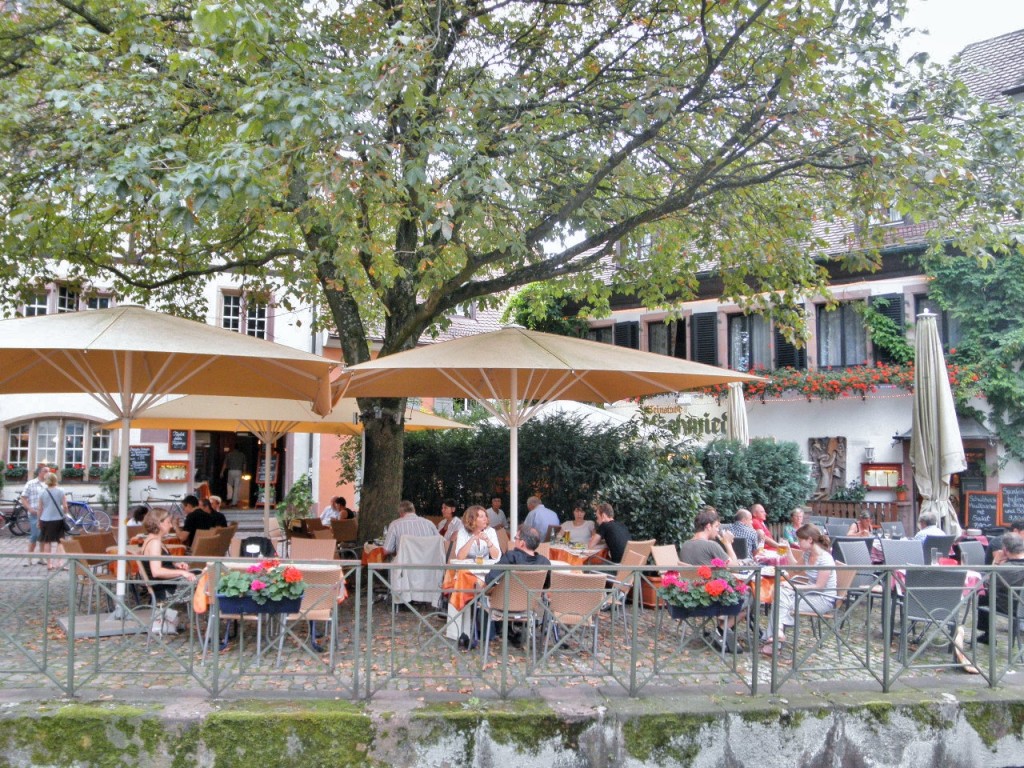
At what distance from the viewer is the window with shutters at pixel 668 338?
24.6 m

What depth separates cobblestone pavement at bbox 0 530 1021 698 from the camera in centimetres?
643

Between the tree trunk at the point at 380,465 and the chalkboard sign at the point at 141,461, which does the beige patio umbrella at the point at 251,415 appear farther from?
the chalkboard sign at the point at 141,461

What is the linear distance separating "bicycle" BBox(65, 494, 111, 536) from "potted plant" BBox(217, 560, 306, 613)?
43.8ft

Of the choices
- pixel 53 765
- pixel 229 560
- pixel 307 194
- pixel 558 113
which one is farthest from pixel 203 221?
pixel 53 765

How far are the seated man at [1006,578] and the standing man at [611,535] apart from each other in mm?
3590

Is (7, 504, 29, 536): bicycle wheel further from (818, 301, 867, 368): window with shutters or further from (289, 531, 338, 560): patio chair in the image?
(818, 301, 867, 368): window with shutters

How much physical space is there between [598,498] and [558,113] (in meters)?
5.27

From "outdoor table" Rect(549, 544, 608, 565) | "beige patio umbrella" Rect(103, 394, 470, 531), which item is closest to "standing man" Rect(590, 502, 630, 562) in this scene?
"outdoor table" Rect(549, 544, 608, 565)

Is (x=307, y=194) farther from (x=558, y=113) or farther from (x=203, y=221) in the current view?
(x=558, y=113)

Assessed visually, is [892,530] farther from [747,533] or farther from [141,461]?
[141,461]

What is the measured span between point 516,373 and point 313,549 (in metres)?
3.01

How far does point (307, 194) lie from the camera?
9688 mm

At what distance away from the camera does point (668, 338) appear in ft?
81.6

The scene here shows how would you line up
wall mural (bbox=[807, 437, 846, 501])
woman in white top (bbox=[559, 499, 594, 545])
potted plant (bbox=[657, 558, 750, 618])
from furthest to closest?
wall mural (bbox=[807, 437, 846, 501]) → woman in white top (bbox=[559, 499, 594, 545]) → potted plant (bbox=[657, 558, 750, 618])
